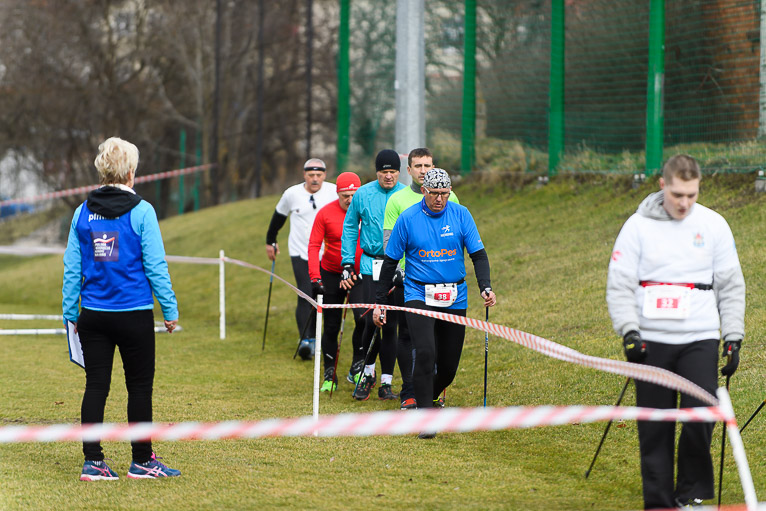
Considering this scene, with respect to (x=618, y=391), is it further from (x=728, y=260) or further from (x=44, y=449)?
(x=44, y=449)

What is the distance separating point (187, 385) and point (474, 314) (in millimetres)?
3740

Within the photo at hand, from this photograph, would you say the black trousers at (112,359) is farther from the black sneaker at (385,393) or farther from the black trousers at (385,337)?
the black sneaker at (385,393)

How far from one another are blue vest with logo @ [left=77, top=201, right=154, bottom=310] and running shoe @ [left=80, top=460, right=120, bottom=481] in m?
0.89

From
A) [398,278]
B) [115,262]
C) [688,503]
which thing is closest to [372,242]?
[398,278]

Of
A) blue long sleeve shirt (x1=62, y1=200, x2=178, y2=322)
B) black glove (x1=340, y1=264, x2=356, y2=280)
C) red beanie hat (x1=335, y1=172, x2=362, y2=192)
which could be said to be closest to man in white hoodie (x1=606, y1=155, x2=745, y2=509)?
blue long sleeve shirt (x1=62, y1=200, x2=178, y2=322)

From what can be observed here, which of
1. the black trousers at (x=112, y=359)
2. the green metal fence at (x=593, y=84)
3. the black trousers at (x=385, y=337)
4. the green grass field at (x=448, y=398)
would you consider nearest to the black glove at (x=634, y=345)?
the green grass field at (x=448, y=398)

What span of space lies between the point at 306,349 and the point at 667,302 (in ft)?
20.4

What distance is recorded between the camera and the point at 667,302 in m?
4.78

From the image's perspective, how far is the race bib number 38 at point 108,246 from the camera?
17.9 ft

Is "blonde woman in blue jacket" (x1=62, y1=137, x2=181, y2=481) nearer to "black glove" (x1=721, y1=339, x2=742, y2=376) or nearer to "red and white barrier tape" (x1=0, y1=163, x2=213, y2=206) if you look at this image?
→ "black glove" (x1=721, y1=339, x2=742, y2=376)

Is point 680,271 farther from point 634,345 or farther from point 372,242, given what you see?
point 372,242

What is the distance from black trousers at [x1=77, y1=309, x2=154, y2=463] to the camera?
18.0 ft

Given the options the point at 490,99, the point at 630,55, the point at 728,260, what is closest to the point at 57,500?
the point at 728,260

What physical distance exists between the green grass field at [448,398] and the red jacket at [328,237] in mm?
1126
